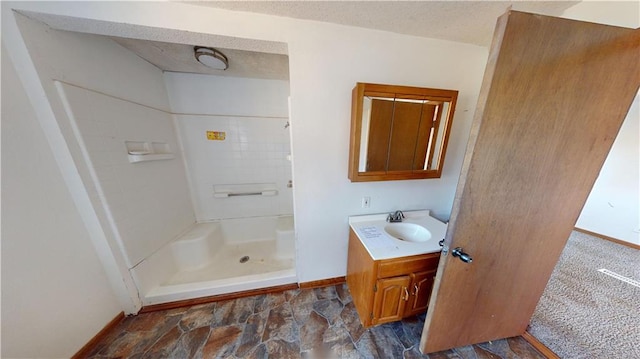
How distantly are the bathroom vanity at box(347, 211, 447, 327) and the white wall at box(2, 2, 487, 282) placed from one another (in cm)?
29

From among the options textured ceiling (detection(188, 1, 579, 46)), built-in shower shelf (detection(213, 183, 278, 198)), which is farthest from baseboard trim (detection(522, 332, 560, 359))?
built-in shower shelf (detection(213, 183, 278, 198))

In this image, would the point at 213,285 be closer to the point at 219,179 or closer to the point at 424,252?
the point at 219,179

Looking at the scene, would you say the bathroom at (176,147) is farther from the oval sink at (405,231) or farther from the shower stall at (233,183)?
the oval sink at (405,231)

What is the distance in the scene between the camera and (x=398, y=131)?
1.42 m

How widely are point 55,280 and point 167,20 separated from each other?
5.59 feet

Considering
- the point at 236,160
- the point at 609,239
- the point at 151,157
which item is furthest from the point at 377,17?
the point at 609,239

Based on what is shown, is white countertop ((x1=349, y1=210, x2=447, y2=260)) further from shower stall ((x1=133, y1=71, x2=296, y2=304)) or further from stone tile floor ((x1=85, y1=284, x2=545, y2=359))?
shower stall ((x1=133, y1=71, x2=296, y2=304))

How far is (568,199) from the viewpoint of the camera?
3.00ft

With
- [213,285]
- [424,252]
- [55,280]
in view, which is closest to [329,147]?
[424,252]

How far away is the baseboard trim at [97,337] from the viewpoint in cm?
115

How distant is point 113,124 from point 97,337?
156cm

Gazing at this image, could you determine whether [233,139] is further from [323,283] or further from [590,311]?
[590,311]

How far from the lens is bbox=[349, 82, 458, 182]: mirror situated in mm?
1280

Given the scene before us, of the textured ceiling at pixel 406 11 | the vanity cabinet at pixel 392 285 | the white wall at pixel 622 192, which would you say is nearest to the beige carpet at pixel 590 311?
the white wall at pixel 622 192
